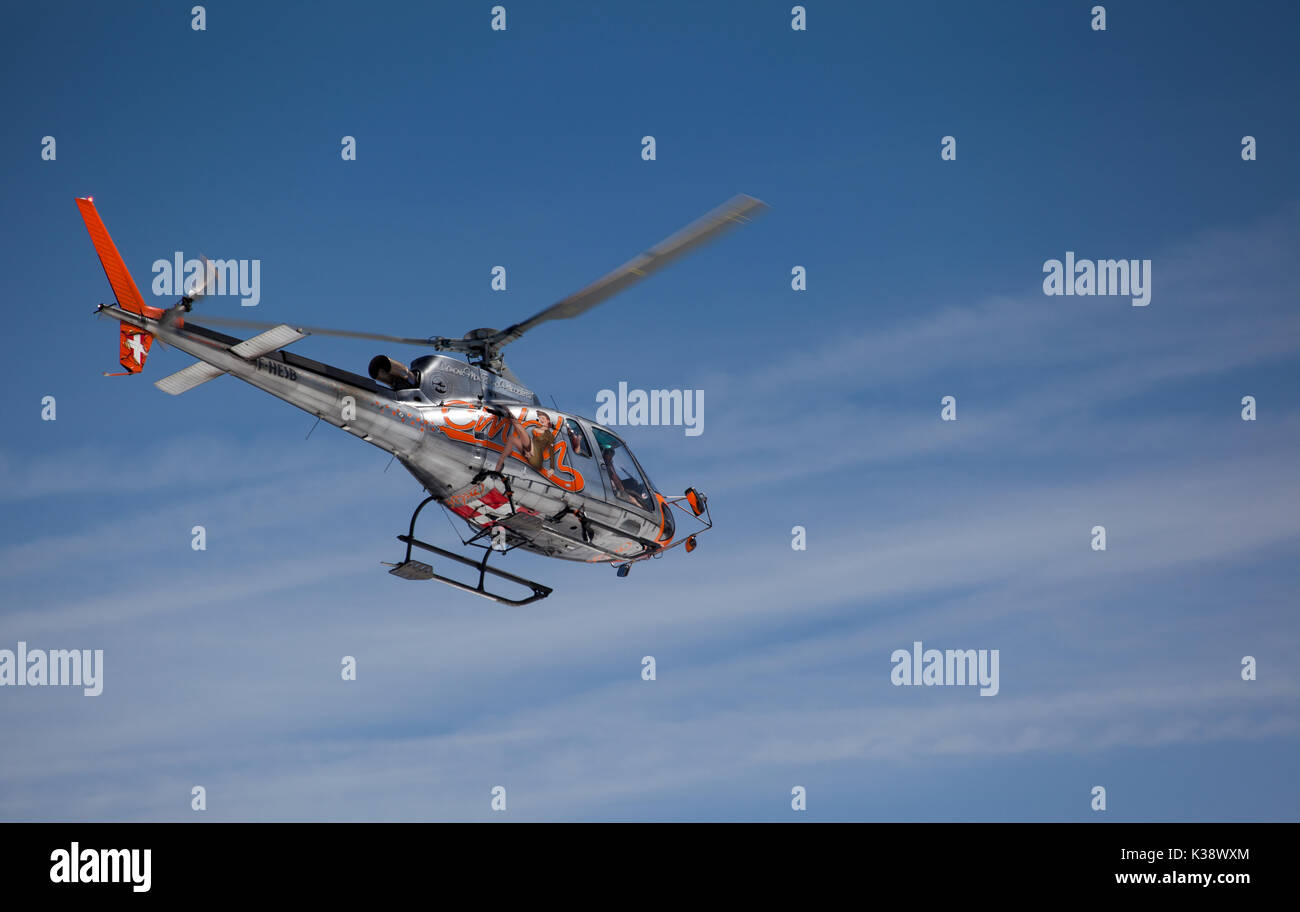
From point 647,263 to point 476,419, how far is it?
4.35 meters

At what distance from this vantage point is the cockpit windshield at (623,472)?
30.5 m

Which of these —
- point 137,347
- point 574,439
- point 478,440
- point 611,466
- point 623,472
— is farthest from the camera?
point 623,472

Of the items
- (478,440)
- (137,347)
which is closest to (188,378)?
(137,347)

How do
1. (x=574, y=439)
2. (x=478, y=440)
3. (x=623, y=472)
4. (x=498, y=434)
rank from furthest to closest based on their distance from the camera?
(x=623, y=472), (x=574, y=439), (x=498, y=434), (x=478, y=440)

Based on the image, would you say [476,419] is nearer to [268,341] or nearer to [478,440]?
[478,440]

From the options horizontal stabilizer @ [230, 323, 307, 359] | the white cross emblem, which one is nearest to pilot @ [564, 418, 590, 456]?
horizontal stabilizer @ [230, 323, 307, 359]

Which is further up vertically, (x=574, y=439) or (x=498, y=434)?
(x=574, y=439)

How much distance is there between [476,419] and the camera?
1077 inches

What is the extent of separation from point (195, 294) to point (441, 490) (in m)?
6.49

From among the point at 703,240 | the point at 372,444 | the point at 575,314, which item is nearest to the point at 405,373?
the point at 372,444

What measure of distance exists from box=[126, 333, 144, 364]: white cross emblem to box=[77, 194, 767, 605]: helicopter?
2cm
